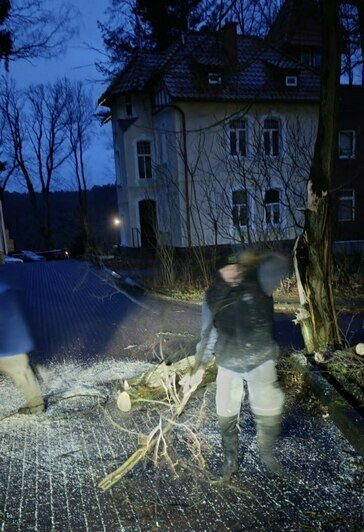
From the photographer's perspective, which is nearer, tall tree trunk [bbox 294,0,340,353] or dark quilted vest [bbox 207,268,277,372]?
dark quilted vest [bbox 207,268,277,372]

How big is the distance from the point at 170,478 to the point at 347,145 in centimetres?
2225

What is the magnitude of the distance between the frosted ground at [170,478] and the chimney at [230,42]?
16.2 ft

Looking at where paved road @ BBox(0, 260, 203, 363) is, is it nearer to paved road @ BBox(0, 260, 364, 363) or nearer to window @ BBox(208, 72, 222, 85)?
paved road @ BBox(0, 260, 364, 363)

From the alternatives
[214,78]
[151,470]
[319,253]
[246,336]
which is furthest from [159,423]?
[214,78]

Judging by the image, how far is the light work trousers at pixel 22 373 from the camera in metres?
4.53

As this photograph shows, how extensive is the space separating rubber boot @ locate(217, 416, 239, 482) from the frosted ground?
0.39 ft

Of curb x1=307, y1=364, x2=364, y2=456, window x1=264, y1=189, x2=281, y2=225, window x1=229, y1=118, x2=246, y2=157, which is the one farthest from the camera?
window x1=229, y1=118, x2=246, y2=157

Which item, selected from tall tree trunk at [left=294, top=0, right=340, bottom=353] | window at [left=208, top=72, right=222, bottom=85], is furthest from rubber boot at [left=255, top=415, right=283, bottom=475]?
window at [left=208, top=72, right=222, bottom=85]

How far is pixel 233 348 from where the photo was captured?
3131 millimetres

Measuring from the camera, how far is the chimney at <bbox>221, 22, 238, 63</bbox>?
232 inches

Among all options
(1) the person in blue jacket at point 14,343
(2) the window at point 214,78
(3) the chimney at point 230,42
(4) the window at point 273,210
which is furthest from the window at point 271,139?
(1) the person in blue jacket at point 14,343

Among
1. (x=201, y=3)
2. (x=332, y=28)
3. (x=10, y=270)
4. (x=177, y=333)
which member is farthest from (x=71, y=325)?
(x=10, y=270)

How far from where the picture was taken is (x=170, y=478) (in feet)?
11.2

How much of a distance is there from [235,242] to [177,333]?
4.87 meters
